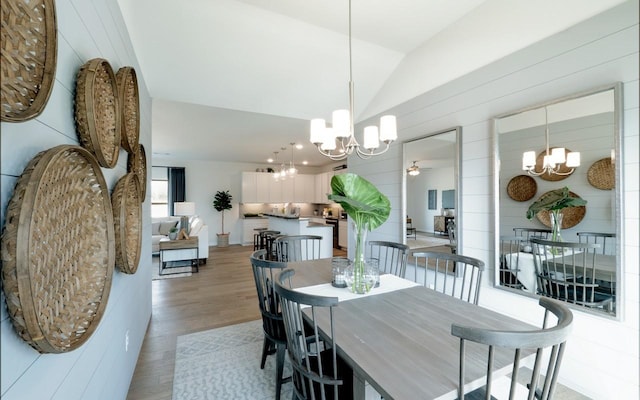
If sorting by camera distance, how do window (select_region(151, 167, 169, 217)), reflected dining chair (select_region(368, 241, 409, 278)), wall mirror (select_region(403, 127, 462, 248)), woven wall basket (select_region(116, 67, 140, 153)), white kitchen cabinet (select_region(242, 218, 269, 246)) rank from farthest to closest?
white kitchen cabinet (select_region(242, 218, 269, 246)) → window (select_region(151, 167, 169, 217)) → wall mirror (select_region(403, 127, 462, 248)) → reflected dining chair (select_region(368, 241, 409, 278)) → woven wall basket (select_region(116, 67, 140, 153))

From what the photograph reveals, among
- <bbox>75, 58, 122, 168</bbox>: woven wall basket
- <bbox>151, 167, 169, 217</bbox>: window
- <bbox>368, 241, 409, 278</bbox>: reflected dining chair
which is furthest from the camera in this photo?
<bbox>151, 167, 169, 217</bbox>: window

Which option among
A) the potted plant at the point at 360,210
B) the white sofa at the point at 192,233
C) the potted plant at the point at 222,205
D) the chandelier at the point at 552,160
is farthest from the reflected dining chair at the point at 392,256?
the potted plant at the point at 222,205

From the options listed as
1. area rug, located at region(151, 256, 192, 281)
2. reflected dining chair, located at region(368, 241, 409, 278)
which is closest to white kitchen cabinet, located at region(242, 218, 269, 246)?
area rug, located at region(151, 256, 192, 281)

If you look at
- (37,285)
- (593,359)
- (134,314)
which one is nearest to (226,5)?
(37,285)

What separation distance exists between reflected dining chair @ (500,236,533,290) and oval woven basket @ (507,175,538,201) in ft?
1.08

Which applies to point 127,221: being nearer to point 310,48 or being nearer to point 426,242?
point 310,48

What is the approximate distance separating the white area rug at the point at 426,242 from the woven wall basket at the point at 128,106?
2891 mm

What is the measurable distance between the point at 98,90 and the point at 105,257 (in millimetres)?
775

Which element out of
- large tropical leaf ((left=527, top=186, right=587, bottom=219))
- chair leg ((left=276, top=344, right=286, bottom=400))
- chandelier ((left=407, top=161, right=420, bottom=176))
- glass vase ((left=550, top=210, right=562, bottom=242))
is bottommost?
chair leg ((left=276, top=344, right=286, bottom=400))

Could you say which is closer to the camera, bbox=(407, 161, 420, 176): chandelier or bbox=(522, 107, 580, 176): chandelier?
bbox=(522, 107, 580, 176): chandelier

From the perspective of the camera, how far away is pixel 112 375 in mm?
1633

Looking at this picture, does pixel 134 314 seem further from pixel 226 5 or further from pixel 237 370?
pixel 226 5

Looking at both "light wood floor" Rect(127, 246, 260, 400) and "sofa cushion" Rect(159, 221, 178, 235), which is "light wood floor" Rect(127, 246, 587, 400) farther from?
"sofa cushion" Rect(159, 221, 178, 235)

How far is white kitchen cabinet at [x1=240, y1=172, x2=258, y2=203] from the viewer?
27.0ft
